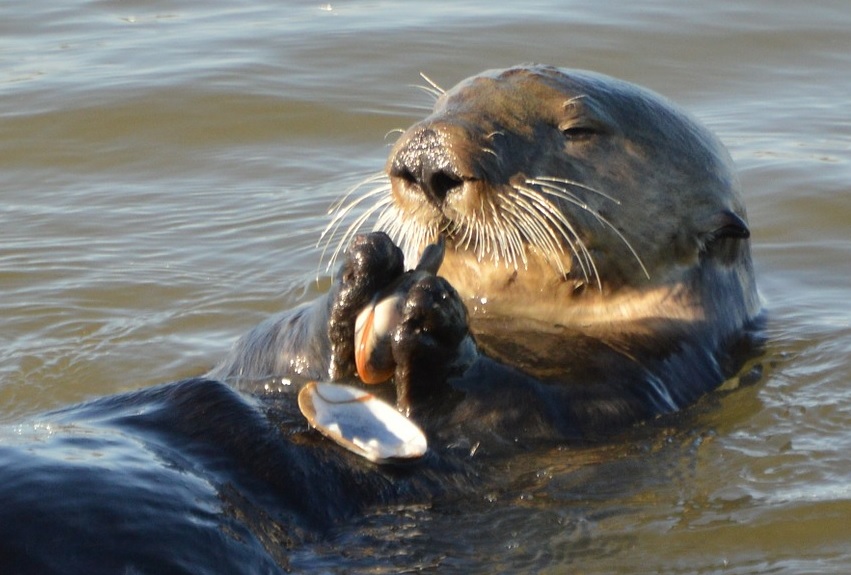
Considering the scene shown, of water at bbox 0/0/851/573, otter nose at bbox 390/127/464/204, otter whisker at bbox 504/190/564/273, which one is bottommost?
water at bbox 0/0/851/573

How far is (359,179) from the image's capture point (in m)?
8.77

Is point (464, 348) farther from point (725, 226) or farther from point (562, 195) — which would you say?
point (725, 226)

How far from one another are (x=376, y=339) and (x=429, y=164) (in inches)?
32.1

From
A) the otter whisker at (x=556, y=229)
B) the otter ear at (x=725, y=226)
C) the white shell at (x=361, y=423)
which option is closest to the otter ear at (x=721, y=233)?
the otter ear at (x=725, y=226)

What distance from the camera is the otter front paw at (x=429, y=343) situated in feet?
14.8

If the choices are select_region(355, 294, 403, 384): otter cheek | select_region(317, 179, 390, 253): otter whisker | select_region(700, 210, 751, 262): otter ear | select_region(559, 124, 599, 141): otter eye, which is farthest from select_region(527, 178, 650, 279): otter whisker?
select_region(355, 294, 403, 384): otter cheek

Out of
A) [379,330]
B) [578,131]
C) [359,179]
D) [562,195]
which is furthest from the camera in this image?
[359,179]

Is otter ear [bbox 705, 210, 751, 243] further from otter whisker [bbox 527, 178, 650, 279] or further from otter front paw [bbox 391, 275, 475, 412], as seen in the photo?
otter front paw [bbox 391, 275, 475, 412]

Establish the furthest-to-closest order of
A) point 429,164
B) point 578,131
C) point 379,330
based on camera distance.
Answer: point 578,131, point 429,164, point 379,330

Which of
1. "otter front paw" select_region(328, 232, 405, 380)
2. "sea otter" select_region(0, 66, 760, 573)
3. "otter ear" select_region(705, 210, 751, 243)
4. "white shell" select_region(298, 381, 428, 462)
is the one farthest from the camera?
"otter ear" select_region(705, 210, 751, 243)

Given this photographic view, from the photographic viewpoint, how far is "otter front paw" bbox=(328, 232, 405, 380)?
466 cm

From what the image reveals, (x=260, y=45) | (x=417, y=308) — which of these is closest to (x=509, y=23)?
(x=260, y=45)

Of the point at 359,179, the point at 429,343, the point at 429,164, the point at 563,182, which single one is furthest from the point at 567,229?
the point at 359,179

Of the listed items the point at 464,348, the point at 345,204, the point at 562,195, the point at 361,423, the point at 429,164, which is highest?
the point at 429,164
